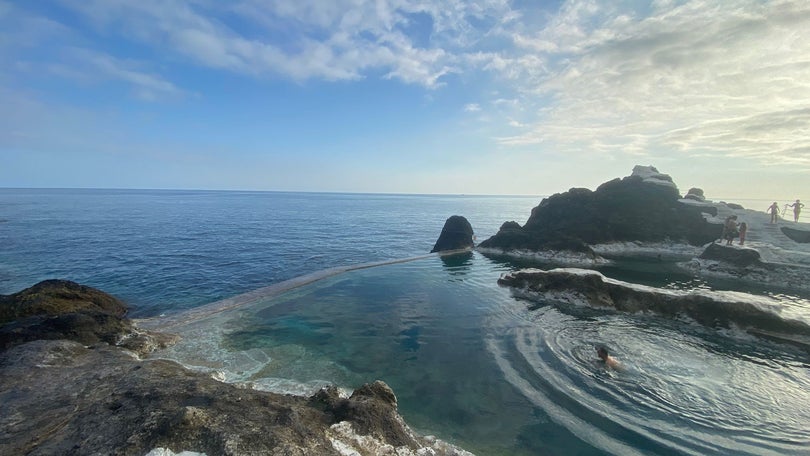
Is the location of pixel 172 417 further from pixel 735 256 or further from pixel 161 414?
pixel 735 256

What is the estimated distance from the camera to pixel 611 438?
35.8ft

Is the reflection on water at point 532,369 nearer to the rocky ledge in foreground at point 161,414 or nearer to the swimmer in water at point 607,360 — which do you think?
the swimmer in water at point 607,360

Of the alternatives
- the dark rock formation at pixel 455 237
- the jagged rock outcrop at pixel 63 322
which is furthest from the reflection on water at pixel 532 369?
the dark rock formation at pixel 455 237

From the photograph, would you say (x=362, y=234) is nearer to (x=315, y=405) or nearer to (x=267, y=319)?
(x=267, y=319)

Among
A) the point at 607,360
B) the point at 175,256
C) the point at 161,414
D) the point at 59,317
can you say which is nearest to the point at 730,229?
the point at 607,360

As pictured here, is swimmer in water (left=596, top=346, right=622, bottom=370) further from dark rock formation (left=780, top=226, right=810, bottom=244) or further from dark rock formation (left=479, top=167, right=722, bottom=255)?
dark rock formation (left=780, top=226, right=810, bottom=244)

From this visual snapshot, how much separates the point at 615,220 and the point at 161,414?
56947 mm

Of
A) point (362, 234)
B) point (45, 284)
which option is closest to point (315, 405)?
point (45, 284)

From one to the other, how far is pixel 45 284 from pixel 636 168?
256 ft

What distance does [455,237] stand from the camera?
51312 mm

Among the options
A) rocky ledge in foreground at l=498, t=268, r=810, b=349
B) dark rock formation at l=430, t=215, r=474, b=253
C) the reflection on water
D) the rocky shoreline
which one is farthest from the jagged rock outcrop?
the rocky shoreline

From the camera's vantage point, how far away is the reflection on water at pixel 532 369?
1115 centimetres

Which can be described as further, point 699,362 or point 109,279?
point 109,279

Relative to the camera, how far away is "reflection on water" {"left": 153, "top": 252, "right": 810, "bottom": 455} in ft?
36.6
